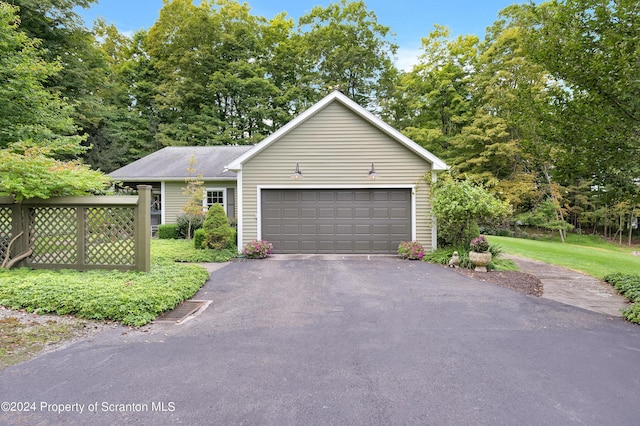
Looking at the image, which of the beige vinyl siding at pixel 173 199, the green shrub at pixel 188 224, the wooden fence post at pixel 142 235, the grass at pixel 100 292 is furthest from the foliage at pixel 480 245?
the beige vinyl siding at pixel 173 199

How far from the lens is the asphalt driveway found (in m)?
2.46

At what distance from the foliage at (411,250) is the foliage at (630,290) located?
4184 millimetres

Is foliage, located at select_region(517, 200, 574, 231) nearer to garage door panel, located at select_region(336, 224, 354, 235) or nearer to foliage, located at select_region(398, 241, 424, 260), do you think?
foliage, located at select_region(398, 241, 424, 260)

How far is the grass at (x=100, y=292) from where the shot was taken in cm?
439

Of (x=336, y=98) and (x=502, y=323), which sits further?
(x=336, y=98)

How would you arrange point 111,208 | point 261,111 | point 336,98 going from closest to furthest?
1. point 111,208
2. point 336,98
3. point 261,111

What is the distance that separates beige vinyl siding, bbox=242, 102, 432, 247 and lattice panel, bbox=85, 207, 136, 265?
4198mm

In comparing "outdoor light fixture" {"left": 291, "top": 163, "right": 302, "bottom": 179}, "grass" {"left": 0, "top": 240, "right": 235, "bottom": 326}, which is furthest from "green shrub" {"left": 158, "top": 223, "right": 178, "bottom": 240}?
"grass" {"left": 0, "top": 240, "right": 235, "bottom": 326}

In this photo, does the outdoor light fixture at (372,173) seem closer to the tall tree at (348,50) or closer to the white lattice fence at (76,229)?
the white lattice fence at (76,229)

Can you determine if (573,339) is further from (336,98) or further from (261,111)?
(261,111)

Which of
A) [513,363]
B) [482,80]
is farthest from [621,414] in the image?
[482,80]

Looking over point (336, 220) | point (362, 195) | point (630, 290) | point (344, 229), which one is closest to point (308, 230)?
point (336, 220)

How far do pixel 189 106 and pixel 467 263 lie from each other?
2529 centimetres

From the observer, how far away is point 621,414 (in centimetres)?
247
